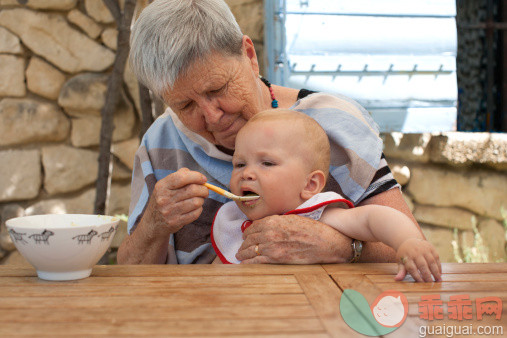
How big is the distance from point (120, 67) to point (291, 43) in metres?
1.05

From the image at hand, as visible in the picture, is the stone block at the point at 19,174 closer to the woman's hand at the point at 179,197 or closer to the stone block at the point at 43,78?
the stone block at the point at 43,78

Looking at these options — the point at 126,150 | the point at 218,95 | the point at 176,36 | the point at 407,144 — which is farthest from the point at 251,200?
the point at 126,150

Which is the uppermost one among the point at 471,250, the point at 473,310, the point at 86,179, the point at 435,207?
the point at 473,310

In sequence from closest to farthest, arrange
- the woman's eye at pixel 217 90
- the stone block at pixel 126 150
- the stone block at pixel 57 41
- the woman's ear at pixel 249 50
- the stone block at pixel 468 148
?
the woman's eye at pixel 217 90
the woman's ear at pixel 249 50
the stone block at pixel 468 148
the stone block at pixel 57 41
the stone block at pixel 126 150

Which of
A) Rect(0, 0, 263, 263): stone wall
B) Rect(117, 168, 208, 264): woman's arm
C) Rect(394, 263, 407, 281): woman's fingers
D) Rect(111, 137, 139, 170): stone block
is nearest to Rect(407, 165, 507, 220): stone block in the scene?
Rect(0, 0, 263, 263): stone wall

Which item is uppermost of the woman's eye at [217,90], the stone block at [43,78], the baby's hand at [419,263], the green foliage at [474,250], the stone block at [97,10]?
the stone block at [97,10]

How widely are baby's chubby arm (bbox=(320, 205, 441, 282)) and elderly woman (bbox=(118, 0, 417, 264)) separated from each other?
2.0 inches

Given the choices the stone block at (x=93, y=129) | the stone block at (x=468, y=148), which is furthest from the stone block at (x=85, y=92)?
the stone block at (x=468, y=148)

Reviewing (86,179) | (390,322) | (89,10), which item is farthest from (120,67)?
(390,322)

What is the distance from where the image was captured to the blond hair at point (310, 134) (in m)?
1.56

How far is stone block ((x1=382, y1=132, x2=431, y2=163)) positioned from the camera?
328 centimetres

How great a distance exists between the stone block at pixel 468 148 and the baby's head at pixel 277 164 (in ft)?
6.36

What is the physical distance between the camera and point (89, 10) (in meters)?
3.39

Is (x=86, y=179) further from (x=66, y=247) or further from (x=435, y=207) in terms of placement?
(x=66, y=247)
